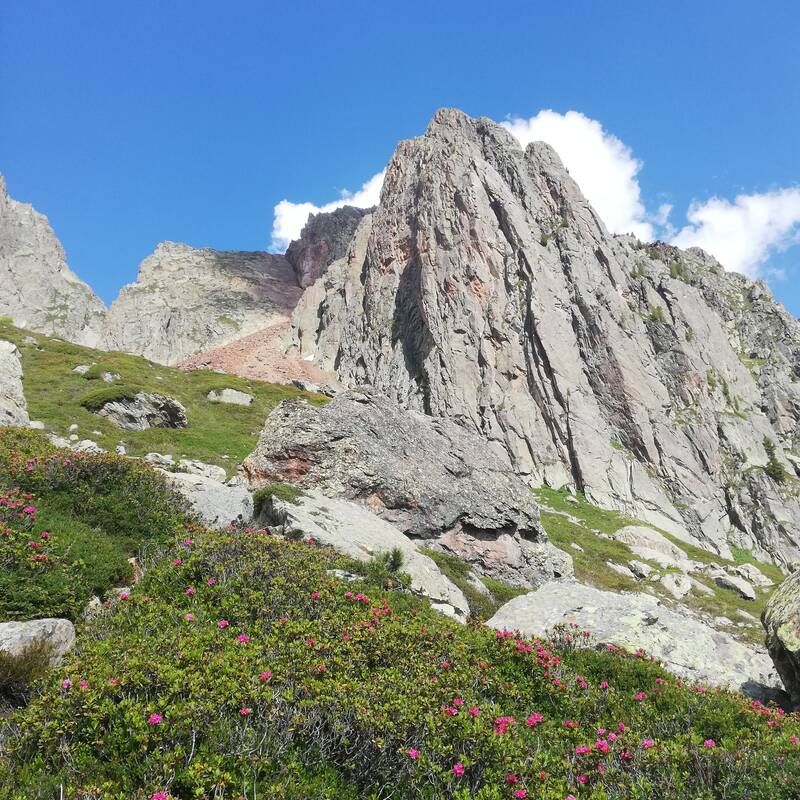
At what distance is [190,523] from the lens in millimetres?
14070

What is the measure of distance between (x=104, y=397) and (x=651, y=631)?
115 feet

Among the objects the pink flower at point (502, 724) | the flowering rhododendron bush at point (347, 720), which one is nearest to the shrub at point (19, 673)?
the flowering rhododendron bush at point (347, 720)

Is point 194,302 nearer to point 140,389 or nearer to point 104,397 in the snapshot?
point 140,389

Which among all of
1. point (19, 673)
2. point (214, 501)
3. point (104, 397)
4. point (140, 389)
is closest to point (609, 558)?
point (214, 501)

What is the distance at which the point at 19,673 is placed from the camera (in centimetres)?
719

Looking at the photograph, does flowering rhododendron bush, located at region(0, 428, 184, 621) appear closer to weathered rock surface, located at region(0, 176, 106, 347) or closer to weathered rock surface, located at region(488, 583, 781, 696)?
weathered rock surface, located at region(488, 583, 781, 696)

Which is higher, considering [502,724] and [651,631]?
[651,631]

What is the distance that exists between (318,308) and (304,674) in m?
101

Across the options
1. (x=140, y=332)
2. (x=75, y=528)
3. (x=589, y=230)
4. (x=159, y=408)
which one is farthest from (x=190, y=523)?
(x=140, y=332)

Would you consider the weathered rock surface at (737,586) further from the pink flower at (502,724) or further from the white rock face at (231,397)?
the white rock face at (231,397)

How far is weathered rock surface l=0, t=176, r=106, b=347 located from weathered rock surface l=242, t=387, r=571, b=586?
438ft

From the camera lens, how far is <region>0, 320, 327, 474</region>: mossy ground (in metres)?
31.7

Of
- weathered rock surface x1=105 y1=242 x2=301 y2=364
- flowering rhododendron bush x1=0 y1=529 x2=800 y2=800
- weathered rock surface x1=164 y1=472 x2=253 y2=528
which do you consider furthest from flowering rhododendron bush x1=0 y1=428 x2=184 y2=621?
weathered rock surface x1=105 y1=242 x2=301 y2=364

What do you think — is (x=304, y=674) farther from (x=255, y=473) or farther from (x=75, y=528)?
(x=255, y=473)
